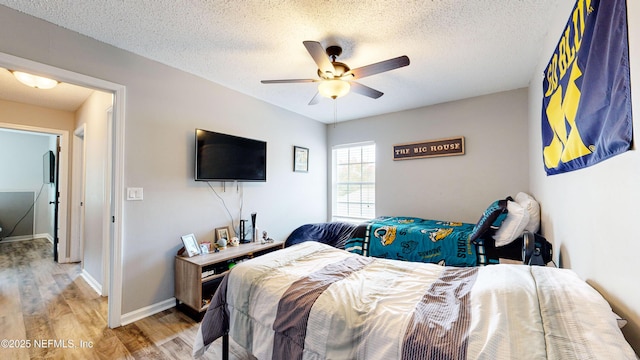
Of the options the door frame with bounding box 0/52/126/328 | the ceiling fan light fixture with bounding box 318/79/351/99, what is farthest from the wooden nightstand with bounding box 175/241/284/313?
the ceiling fan light fixture with bounding box 318/79/351/99

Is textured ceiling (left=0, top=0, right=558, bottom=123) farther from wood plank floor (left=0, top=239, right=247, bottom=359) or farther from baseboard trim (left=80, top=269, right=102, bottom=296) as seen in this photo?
baseboard trim (left=80, top=269, right=102, bottom=296)

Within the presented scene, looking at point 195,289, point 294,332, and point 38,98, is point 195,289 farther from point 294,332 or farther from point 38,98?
point 38,98

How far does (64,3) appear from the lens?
5.50 ft

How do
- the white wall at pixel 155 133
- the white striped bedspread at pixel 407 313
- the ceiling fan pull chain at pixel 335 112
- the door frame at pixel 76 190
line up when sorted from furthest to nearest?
the door frame at pixel 76 190, the ceiling fan pull chain at pixel 335 112, the white wall at pixel 155 133, the white striped bedspread at pixel 407 313

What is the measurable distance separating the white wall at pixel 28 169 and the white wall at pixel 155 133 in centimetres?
465

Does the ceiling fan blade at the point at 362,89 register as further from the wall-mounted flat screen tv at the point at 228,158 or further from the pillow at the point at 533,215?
the pillow at the point at 533,215

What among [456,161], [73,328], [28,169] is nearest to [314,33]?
[456,161]

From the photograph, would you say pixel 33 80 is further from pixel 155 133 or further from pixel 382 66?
pixel 382 66

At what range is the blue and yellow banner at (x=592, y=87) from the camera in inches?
34.5

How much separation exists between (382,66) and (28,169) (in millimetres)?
7707

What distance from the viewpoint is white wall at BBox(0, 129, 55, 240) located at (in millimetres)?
5203

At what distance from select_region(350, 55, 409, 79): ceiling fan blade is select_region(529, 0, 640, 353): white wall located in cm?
95

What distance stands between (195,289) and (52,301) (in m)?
1.66

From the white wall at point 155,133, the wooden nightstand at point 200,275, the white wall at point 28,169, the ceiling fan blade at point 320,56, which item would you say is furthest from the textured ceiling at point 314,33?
the white wall at point 28,169
